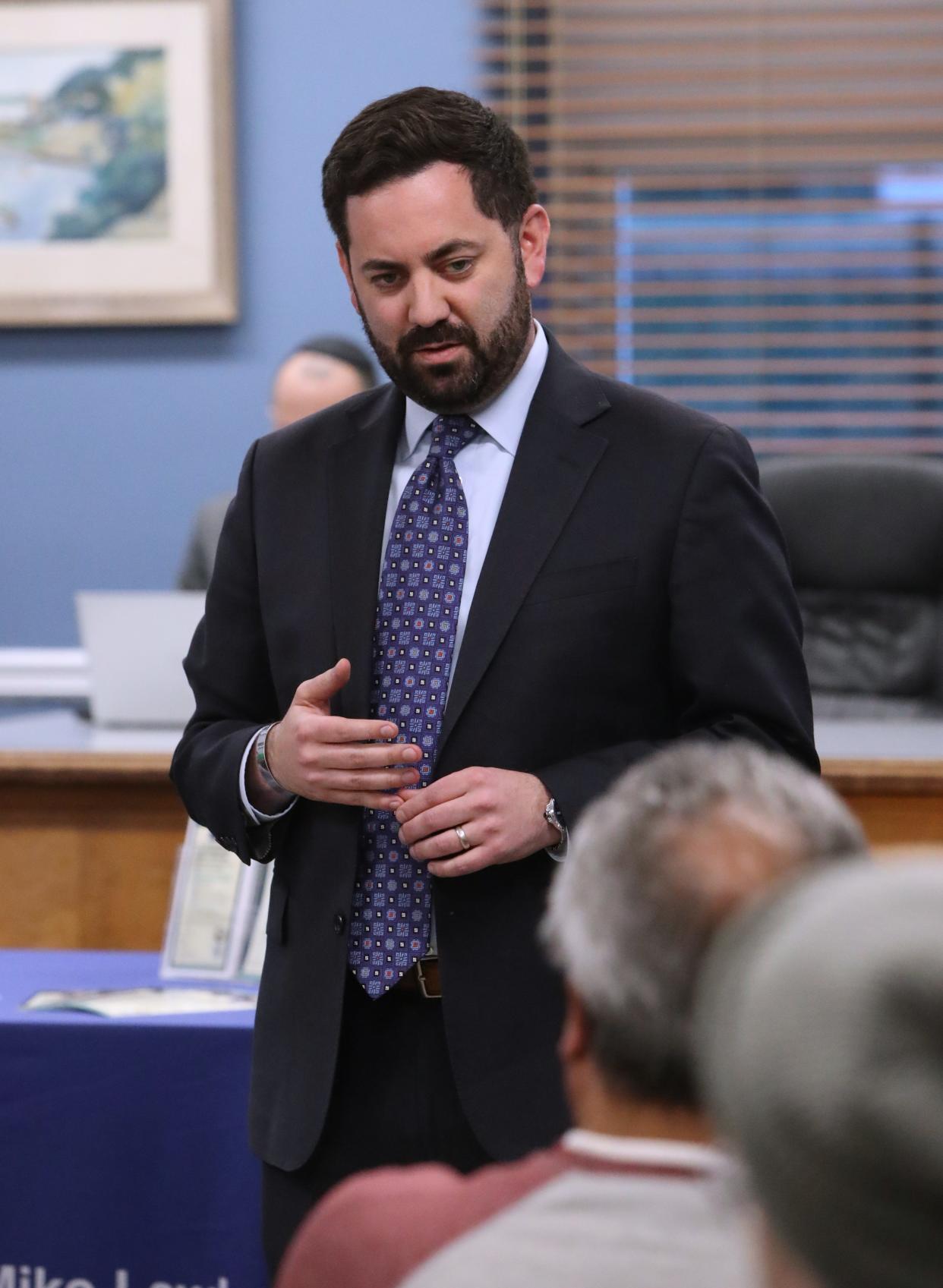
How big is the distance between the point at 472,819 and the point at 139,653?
6.01 feet

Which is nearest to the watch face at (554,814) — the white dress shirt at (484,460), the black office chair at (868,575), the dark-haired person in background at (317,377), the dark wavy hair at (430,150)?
the white dress shirt at (484,460)

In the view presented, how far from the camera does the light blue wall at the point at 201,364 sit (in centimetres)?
410

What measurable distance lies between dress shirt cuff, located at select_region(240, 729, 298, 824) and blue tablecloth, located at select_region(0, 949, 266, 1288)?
0.53 m

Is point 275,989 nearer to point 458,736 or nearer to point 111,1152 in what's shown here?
point 458,736

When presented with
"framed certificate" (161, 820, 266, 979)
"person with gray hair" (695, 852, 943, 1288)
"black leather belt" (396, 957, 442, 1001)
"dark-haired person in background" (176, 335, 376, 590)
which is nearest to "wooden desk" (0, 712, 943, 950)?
"framed certificate" (161, 820, 266, 979)

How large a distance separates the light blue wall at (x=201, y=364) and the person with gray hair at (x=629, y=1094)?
3.55 m

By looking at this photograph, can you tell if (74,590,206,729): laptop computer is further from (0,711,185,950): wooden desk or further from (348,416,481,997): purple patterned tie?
(348,416,481,997): purple patterned tie

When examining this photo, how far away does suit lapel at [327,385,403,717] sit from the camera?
4.55 ft

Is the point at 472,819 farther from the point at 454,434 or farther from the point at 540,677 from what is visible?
the point at 454,434

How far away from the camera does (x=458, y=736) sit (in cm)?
135

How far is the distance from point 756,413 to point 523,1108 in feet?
10.0

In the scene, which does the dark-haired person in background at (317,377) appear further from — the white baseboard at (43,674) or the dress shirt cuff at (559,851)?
the dress shirt cuff at (559,851)

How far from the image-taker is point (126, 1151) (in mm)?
1873

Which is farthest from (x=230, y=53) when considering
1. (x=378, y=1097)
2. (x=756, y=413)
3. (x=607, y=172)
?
(x=378, y=1097)
